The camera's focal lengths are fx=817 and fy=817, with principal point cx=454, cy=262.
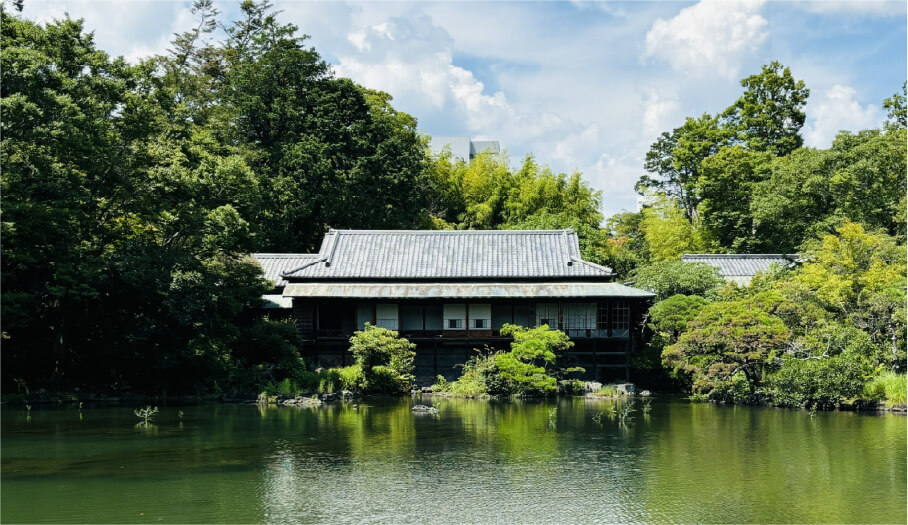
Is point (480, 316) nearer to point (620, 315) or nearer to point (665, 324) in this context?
point (620, 315)

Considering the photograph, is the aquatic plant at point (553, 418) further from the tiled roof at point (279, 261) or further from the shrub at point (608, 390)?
the tiled roof at point (279, 261)

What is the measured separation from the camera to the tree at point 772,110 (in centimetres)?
4644

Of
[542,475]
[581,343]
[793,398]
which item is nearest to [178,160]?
[581,343]

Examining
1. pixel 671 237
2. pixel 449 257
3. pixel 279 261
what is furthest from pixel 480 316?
pixel 671 237

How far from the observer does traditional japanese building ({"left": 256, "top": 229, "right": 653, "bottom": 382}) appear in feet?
97.2

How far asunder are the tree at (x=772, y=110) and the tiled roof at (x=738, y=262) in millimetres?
10212

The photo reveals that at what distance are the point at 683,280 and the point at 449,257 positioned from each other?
29.7ft

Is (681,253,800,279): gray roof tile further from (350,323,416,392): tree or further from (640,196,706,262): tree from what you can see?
(350,323,416,392): tree

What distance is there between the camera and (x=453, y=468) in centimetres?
1434

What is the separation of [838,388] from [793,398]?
125cm

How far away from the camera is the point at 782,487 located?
12.8 meters

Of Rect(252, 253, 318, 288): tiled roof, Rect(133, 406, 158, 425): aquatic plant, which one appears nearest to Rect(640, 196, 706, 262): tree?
Rect(252, 253, 318, 288): tiled roof

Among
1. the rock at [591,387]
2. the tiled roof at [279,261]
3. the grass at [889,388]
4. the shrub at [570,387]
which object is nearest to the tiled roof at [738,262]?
the rock at [591,387]

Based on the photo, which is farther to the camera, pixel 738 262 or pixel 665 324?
pixel 738 262
